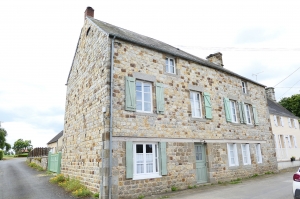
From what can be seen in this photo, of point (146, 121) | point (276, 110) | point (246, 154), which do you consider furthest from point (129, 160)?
point (276, 110)

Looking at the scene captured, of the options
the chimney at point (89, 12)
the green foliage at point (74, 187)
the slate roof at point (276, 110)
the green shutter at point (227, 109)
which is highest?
the chimney at point (89, 12)

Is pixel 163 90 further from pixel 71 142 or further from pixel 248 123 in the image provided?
pixel 248 123

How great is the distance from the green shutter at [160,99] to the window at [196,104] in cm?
212

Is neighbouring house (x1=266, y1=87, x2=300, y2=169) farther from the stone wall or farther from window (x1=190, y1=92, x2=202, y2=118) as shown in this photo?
the stone wall

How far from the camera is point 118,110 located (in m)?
7.83

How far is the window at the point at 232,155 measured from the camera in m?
11.5

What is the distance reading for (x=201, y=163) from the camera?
10070 mm

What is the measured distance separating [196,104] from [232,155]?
12.6 feet

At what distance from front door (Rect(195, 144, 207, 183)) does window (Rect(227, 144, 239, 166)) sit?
6.71 ft

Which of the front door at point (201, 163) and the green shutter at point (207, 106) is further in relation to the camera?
the green shutter at point (207, 106)

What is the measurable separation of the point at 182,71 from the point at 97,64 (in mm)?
4325

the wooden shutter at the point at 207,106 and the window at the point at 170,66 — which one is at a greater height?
the window at the point at 170,66

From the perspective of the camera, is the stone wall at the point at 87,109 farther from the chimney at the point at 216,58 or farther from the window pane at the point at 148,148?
the chimney at the point at 216,58

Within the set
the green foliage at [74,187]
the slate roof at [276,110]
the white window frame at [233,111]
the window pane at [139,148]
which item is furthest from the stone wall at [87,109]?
the slate roof at [276,110]
